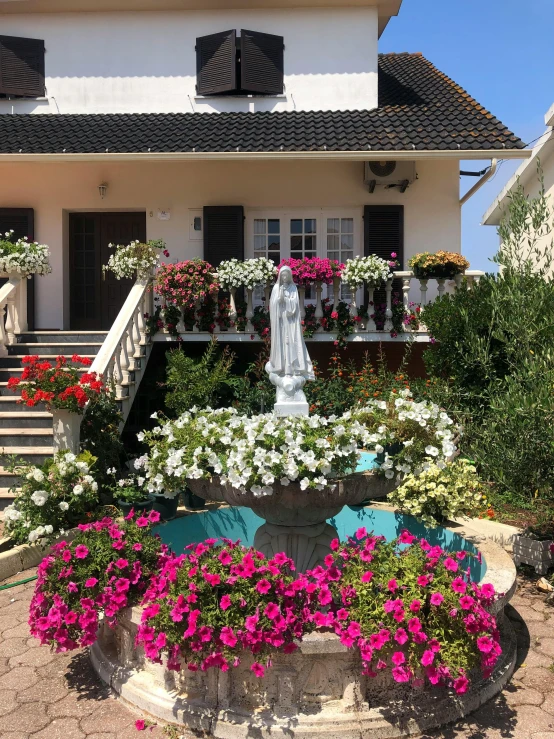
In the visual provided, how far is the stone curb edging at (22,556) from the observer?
19.3 ft

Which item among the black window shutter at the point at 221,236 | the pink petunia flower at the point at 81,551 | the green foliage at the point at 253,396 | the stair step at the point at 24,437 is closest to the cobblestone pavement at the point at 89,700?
the pink petunia flower at the point at 81,551

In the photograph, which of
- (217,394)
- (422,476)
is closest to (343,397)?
(217,394)

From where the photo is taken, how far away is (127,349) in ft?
29.2

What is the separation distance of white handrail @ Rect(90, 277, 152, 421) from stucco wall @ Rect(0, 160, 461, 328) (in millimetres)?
2429

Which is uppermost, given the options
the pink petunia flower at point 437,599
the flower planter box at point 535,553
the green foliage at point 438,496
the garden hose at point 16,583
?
the pink petunia flower at point 437,599

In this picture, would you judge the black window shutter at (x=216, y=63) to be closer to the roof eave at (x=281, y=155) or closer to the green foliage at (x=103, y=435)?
the roof eave at (x=281, y=155)

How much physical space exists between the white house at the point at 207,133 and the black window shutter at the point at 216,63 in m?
0.03

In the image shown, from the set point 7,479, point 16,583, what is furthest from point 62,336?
point 16,583

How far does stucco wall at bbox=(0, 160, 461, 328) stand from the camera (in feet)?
37.1

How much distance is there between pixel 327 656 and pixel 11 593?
3472 mm

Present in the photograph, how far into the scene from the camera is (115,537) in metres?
4.09

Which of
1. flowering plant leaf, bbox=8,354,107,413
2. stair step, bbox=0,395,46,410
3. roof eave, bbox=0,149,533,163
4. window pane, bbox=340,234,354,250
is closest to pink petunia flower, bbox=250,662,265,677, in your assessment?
flowering plant leaf, bbox=8,354,107,413

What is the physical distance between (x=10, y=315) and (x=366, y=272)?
5526 mm

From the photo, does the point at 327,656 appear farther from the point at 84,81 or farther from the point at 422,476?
Result: the point at 84,81
